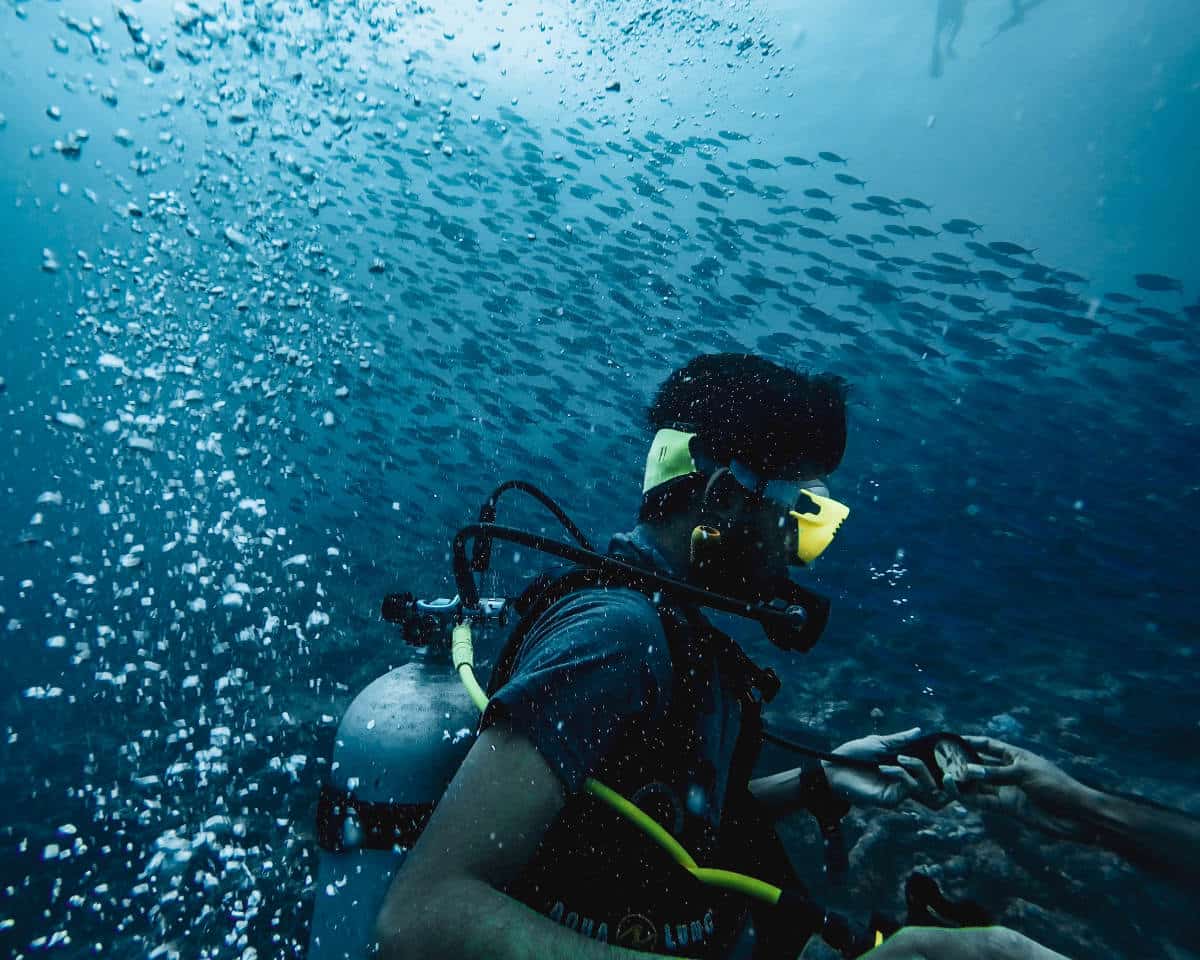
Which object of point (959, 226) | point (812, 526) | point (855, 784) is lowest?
point (855, 784)

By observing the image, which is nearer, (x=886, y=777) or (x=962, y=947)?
(x=962, y=947)

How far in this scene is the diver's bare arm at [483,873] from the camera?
93cm

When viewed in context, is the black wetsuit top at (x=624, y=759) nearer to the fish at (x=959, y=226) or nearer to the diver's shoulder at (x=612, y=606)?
the diver's shoulder at (x=612, y=606)

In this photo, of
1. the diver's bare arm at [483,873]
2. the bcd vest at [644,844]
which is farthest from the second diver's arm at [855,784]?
the diver's bare arm at [483,873]

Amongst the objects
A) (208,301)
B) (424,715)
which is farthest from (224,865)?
(208,301)

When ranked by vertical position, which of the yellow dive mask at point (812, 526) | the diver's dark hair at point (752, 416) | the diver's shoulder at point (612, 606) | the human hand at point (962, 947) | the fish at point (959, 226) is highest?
the fish at point (959, 226)

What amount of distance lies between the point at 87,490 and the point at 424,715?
128691mm

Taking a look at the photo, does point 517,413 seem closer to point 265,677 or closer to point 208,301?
point 265,677

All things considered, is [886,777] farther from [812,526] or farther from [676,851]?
[676,851]

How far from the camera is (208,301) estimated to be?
41969 mm

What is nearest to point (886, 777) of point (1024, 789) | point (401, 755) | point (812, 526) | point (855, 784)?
point (855, 784)

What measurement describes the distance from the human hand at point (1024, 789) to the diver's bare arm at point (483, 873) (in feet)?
4.56

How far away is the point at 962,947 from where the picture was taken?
987 millimetres

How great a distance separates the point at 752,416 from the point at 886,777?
4.40 ft
